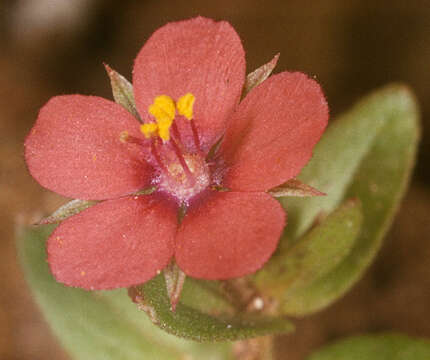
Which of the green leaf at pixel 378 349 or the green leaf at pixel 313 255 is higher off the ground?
the green leaf at pixel 313 255

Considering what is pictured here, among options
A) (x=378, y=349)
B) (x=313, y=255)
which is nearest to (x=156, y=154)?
(x=313, y=255)

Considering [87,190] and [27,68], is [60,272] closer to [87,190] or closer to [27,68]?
[87,190]

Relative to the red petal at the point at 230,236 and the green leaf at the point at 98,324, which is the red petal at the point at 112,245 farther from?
the green leaf at the point at 98,324

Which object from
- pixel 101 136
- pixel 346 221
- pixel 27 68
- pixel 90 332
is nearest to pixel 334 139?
pixel 346 221

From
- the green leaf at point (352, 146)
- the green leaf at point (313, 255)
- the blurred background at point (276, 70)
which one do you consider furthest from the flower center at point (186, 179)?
the blurred background at point (276, 70)

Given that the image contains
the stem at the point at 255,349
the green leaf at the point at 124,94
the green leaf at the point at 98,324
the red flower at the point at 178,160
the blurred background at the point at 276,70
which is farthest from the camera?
the blurred background at the point at 276,70

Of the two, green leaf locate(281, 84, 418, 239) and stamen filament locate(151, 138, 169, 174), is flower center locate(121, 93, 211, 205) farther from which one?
green leaf locate(281, 84, 418, 239)
